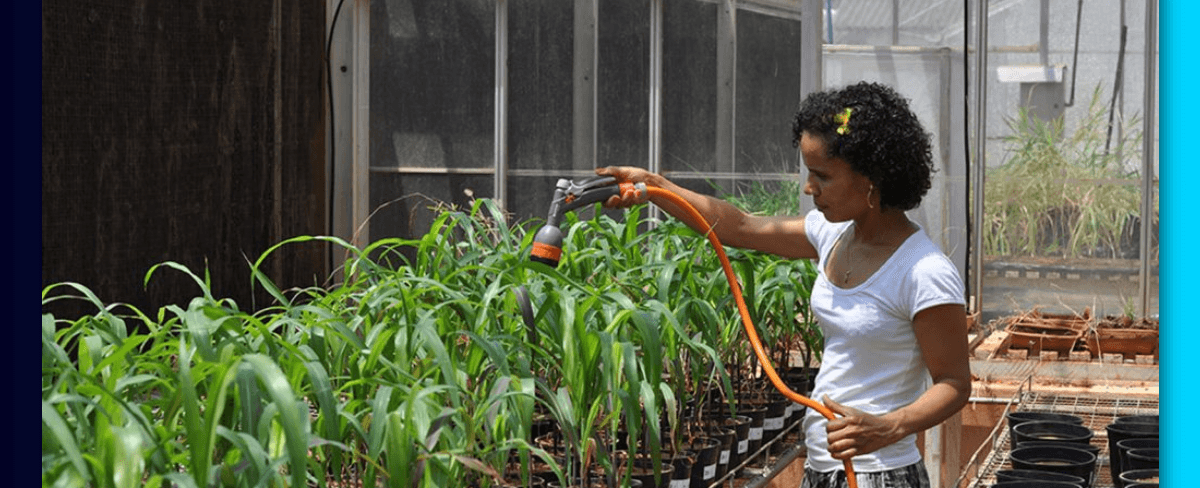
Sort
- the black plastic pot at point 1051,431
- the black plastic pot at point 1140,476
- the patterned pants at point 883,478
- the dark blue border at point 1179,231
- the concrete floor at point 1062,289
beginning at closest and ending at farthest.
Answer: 1. the dark blue border at point 1179,231
2. the patterned pants at point 883,478
3. the black plastic pot at point 1140,476
4. the black plastic pot at point 1051,431
5. the concrete floor at point 1062,289

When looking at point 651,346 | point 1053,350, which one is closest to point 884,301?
point 651,346

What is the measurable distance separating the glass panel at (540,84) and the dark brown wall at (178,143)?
0.79 meters

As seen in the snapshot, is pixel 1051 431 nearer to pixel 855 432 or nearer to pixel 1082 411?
pixel 1082 411

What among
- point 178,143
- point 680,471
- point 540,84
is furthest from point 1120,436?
point 540,84

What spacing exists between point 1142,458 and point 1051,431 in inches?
14.8

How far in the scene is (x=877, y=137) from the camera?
189cm

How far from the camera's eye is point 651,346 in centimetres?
207

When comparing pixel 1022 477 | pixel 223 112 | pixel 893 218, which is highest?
pixel 223 112

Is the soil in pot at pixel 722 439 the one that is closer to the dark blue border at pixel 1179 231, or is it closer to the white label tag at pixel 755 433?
the white label tag at pixel 755 433

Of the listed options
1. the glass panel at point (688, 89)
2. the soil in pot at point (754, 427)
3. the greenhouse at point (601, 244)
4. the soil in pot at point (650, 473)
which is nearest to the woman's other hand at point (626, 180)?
the greenhouse at point (601, 244)

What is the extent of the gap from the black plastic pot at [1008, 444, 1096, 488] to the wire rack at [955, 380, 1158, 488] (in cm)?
21

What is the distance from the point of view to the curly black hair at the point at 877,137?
1894 millimetres

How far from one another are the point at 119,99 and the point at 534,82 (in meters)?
2.07

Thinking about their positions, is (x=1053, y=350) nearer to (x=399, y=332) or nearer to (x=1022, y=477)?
(x=1022, y=477)
